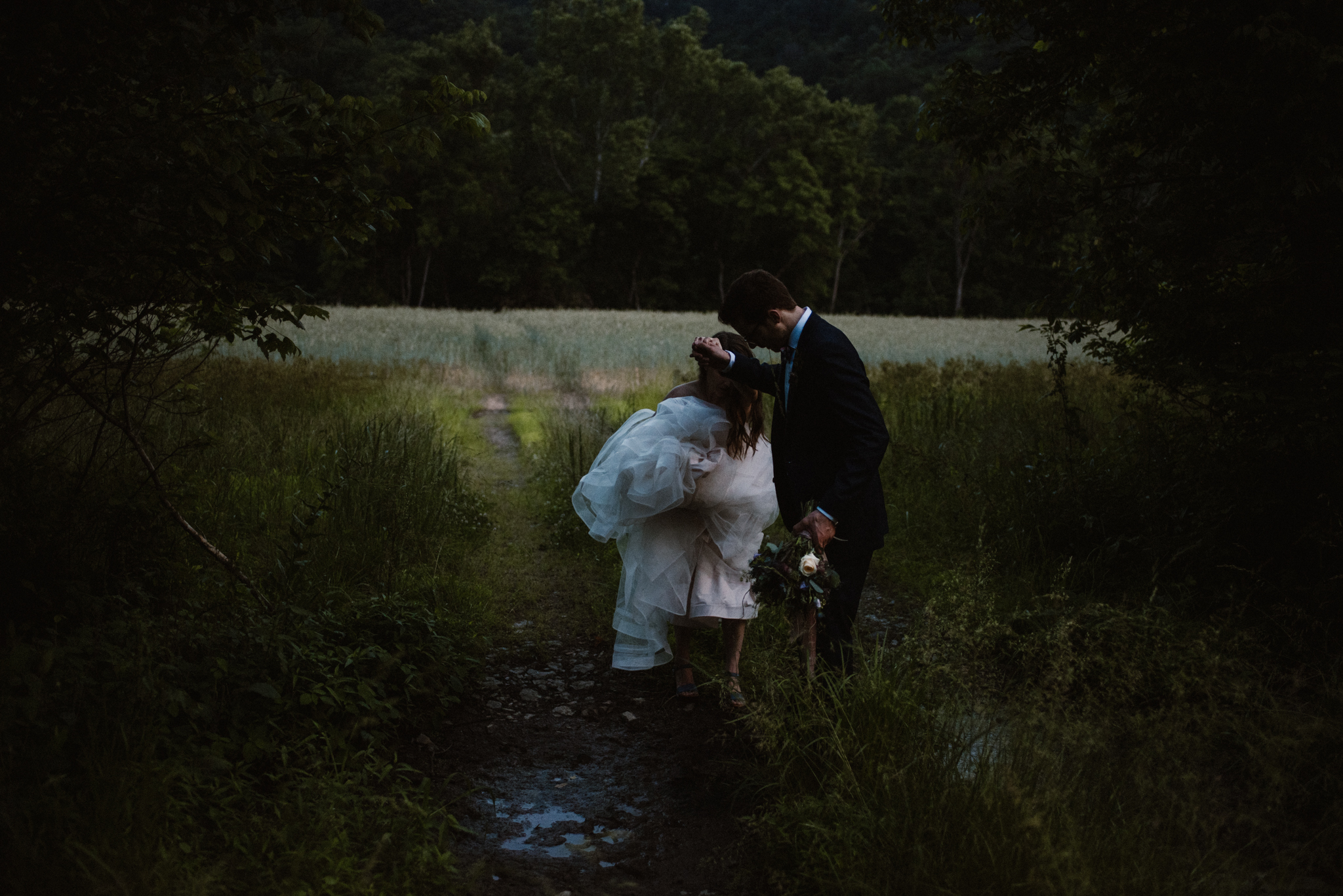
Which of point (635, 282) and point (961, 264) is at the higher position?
point (961, 264)

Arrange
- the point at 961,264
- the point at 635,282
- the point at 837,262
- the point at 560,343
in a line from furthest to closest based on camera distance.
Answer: the point at 837,262 < the point at 961,264 < the point at 635,282 < the point at 560,343

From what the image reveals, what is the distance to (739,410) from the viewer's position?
187 inches

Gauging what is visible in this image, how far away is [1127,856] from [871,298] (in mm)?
67240

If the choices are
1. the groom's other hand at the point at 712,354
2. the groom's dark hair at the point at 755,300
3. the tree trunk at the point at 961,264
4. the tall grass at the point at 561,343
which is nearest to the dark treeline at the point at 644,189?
the tree trunk at the point at 961,264

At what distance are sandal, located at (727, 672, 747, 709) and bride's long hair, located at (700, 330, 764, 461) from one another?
3.82 ft

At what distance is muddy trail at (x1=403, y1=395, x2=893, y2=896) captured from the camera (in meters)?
3.27

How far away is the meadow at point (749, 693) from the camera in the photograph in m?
2.70

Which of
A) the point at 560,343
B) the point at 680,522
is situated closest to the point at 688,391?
the point at 680,522

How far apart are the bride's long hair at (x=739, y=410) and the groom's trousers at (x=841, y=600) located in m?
1.00

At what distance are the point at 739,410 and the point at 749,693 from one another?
4.86ft

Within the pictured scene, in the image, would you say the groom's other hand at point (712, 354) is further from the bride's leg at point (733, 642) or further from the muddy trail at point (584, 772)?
the muddy trail at point (584, 772)

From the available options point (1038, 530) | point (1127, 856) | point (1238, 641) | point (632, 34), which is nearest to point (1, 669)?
point (1127, 856)

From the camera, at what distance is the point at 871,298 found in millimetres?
67125

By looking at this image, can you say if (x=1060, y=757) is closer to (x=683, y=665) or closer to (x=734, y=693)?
(x=734, y=693)
